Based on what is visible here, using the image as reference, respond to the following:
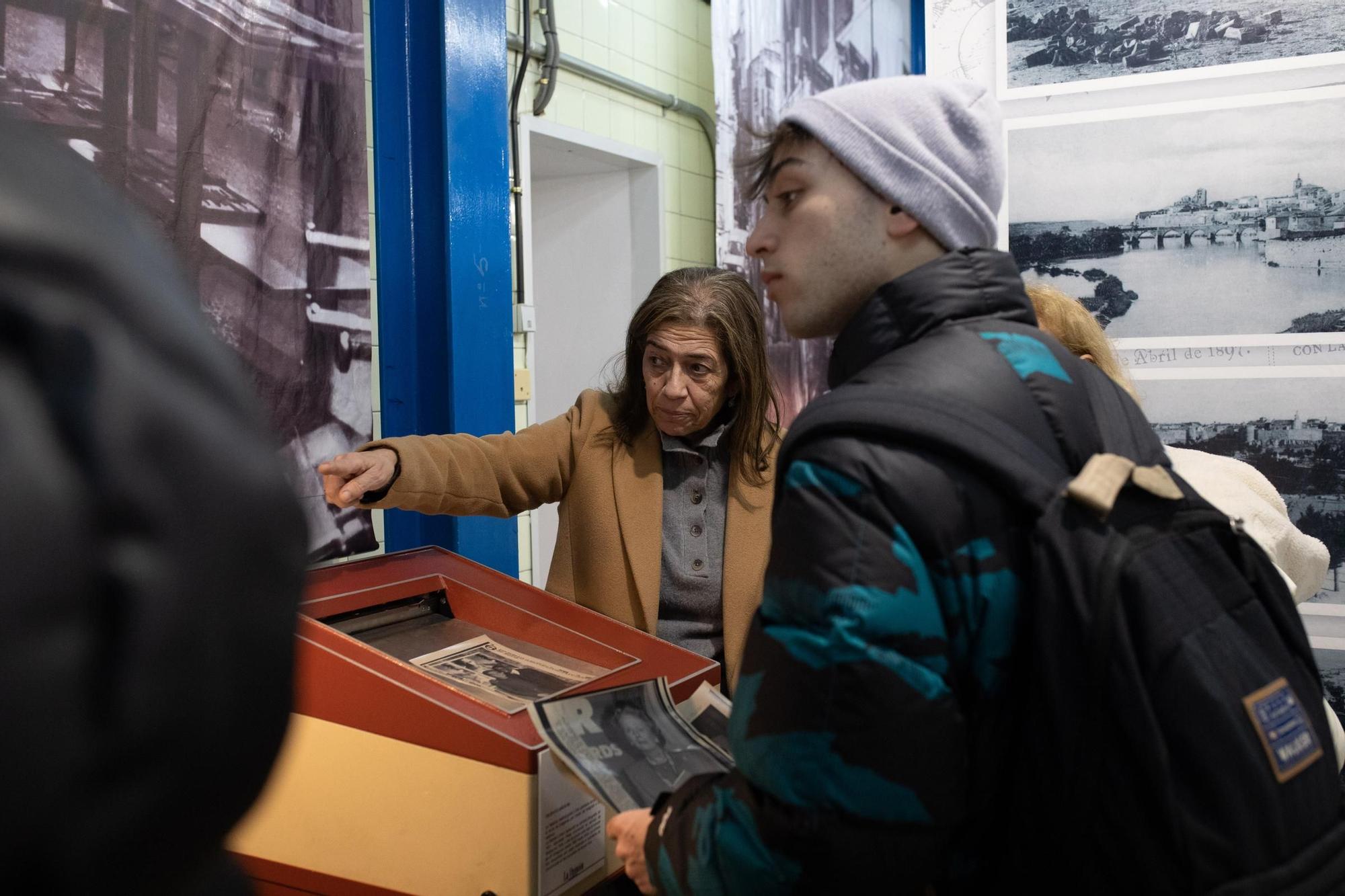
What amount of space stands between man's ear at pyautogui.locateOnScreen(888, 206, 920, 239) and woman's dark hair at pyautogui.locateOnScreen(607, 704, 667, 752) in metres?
0.69

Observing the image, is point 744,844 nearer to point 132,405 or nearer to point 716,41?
point 132,405

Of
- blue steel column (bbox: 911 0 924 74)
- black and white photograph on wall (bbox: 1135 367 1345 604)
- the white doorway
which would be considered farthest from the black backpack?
blue steel column (bbox: 911 0 924 74)

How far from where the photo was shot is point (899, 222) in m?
1.16

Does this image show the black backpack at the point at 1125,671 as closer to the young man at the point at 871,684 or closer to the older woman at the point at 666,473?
the young man at the point at 871,684

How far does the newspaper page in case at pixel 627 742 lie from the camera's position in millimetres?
1207

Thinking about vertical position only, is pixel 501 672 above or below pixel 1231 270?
below

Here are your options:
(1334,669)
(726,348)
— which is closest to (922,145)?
(726,348)

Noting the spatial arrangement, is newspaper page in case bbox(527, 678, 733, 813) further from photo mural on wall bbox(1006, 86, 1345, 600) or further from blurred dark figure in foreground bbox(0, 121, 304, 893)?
photo mural on wall bbox(1006, 86, 1345, 600)

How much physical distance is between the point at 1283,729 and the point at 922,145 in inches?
27.1

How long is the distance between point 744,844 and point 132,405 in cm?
74

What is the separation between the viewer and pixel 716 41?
13.3ft

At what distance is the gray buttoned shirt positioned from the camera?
2121 millimetres

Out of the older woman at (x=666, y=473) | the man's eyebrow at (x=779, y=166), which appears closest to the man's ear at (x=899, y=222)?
the man's eyebrow at (x=779, y=166)

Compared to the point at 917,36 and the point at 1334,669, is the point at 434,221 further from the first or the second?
the point at 917,36
